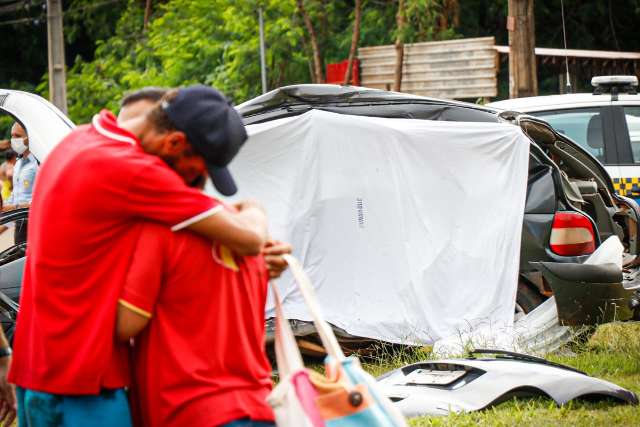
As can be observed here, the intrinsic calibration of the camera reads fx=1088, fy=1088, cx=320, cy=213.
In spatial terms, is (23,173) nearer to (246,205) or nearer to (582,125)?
(582,125)

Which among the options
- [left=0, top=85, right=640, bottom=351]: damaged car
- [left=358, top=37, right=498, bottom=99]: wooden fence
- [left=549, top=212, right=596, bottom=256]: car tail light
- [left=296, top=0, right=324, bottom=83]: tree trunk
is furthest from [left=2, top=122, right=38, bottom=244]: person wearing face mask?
[left=296, top=0, right=324, bottom=83]: tree trunk

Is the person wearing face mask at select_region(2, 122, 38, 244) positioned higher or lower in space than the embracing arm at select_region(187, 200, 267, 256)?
lower

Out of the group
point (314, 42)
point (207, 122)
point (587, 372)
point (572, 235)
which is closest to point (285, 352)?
point (207, 122)

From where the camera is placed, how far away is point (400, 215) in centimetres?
726

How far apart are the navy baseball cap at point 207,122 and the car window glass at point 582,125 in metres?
7.38

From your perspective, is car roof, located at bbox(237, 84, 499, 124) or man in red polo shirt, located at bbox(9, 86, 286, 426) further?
car roof, located at bbox(237, 84, 499, 124)

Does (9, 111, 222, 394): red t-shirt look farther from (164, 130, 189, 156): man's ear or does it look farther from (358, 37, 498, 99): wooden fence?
(358, 37, 498, 99): wooden fence

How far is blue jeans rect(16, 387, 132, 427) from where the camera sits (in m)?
2.51

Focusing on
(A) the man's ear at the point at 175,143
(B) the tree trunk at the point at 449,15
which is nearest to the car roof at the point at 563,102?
(A) the man's ear at the point at 175,143

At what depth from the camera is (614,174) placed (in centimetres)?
962

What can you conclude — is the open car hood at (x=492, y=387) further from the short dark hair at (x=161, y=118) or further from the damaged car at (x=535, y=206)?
the short dark hair at (x=161, y=118)

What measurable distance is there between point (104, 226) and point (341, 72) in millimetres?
18214

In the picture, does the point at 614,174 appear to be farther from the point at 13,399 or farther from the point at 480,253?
the point at 13,399

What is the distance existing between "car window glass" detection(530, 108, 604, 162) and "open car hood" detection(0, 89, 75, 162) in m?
4.73
